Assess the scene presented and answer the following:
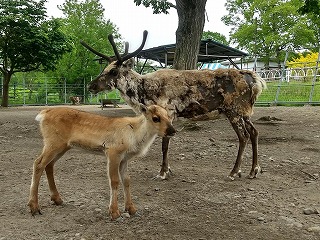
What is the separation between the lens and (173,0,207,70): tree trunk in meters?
10.8

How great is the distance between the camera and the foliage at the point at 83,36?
1716 inches

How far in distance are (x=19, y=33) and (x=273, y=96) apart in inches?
617

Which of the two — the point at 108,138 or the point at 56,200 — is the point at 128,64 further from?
the point at 56,200

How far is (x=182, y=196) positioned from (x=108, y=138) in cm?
133

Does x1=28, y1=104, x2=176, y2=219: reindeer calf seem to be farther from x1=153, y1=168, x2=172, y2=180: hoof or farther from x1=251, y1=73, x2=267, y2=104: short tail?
x1=251, y1=73, x2=267, y2=104: short tail

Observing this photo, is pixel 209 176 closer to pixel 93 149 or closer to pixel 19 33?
pixel 93 149

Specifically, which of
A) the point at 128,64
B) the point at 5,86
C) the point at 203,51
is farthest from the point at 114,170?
the point at 5,86

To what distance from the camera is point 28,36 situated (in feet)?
81.5

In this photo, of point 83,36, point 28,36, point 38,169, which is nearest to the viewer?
point 38,169

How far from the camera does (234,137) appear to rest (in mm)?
9648

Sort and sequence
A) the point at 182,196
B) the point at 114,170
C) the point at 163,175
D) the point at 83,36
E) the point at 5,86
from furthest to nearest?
1. the point at 83,36
2. the point at 5,86
3. the point at 163,175
4. the point at 182,196
5. the point at 114,170

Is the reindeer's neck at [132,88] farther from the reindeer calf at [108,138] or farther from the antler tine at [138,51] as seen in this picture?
the reindeer calf at [108,138]

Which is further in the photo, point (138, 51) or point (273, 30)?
point (273, 30)

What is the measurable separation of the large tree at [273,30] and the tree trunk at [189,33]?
3258 centimetres
